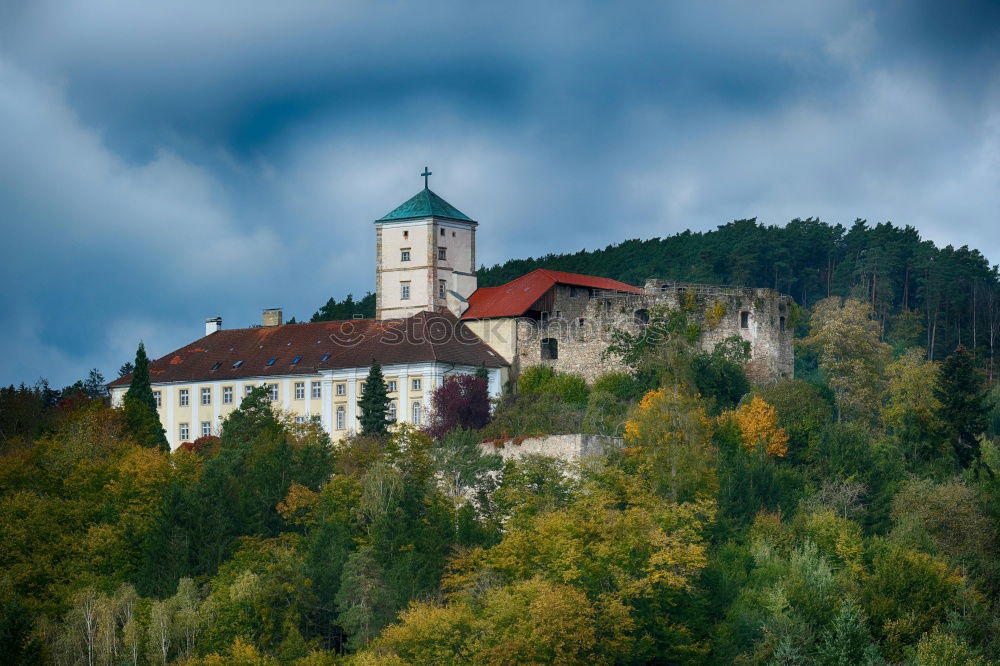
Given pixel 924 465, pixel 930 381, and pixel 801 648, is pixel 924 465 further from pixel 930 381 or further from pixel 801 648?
pixel 801 648

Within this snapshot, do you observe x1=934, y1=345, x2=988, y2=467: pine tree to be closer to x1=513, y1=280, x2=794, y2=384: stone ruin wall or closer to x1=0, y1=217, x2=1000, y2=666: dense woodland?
x1=0, y1=217, x2=1000, y2=666: dense woodland

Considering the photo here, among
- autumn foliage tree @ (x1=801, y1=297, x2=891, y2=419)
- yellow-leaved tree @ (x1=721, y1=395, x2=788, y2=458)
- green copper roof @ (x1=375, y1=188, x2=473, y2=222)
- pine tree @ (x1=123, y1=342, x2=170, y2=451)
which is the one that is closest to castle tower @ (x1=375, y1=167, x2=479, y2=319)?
green copper roof @ (x1=375, y1=188, x2=473, y2=222)

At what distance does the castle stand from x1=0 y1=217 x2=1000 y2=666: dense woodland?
121cm

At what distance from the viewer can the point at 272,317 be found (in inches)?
3344

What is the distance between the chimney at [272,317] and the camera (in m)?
84.7

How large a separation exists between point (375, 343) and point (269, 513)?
13.4m

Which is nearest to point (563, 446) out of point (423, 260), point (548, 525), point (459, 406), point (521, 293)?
point (548, 525)

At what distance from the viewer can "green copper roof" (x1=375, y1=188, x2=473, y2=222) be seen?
7881 centimetres

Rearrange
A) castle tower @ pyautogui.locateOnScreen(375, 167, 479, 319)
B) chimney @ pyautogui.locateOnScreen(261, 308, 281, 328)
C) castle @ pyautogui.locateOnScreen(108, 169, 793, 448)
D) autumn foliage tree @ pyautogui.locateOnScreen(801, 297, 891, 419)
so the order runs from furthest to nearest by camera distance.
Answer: chimney @ pyautogui.locateOnScreen(261, 308, 281, 328) < castle tower @ pyautogui.locateOnScreen(375, 167, 479, 319) < autumn foliage tree @ pyautogui.locateOnScreen(801, 297, 891, 419) < castle @ pyautogui.locateOnScreen(108, 169, 793, 448)

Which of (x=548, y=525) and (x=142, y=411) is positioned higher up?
(x=142, y=411)

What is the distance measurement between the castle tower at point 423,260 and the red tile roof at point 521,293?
71 cm

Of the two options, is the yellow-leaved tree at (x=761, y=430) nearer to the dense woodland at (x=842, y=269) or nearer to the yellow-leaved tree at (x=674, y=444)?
the yellow-leaved tree at (x=674, y=444)

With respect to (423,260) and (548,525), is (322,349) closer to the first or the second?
(423,260)

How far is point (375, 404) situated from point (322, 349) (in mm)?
7367
